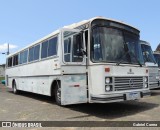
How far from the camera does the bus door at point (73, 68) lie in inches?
361

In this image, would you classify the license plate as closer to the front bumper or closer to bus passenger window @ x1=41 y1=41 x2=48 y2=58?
the front bumper

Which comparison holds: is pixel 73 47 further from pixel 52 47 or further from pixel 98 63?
pixel 52 47

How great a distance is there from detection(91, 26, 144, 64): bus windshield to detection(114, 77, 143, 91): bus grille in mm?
597

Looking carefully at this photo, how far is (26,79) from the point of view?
15.5 m

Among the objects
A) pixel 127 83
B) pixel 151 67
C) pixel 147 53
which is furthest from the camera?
pixel 147 53

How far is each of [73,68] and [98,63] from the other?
1.10m

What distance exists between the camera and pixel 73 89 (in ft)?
30.2

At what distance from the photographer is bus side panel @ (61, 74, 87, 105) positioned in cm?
915

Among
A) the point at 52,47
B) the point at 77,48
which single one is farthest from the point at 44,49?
the point at 77,48

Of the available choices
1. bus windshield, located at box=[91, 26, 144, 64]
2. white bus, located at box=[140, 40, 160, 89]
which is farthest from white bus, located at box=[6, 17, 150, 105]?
white bus, located at box=[140, 40, 160, 89]

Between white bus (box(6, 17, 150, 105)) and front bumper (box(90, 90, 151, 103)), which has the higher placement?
white bus (box(6, 17, 150, 105))

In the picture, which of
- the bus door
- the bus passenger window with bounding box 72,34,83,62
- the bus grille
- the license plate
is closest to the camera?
the bus grille

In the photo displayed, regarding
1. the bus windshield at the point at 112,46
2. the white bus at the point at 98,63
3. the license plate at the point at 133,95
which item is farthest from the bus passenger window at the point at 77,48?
the license plate at the point at 133,95

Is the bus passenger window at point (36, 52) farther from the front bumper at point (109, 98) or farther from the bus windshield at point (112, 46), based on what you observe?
the front bumper at point (109, 98)
